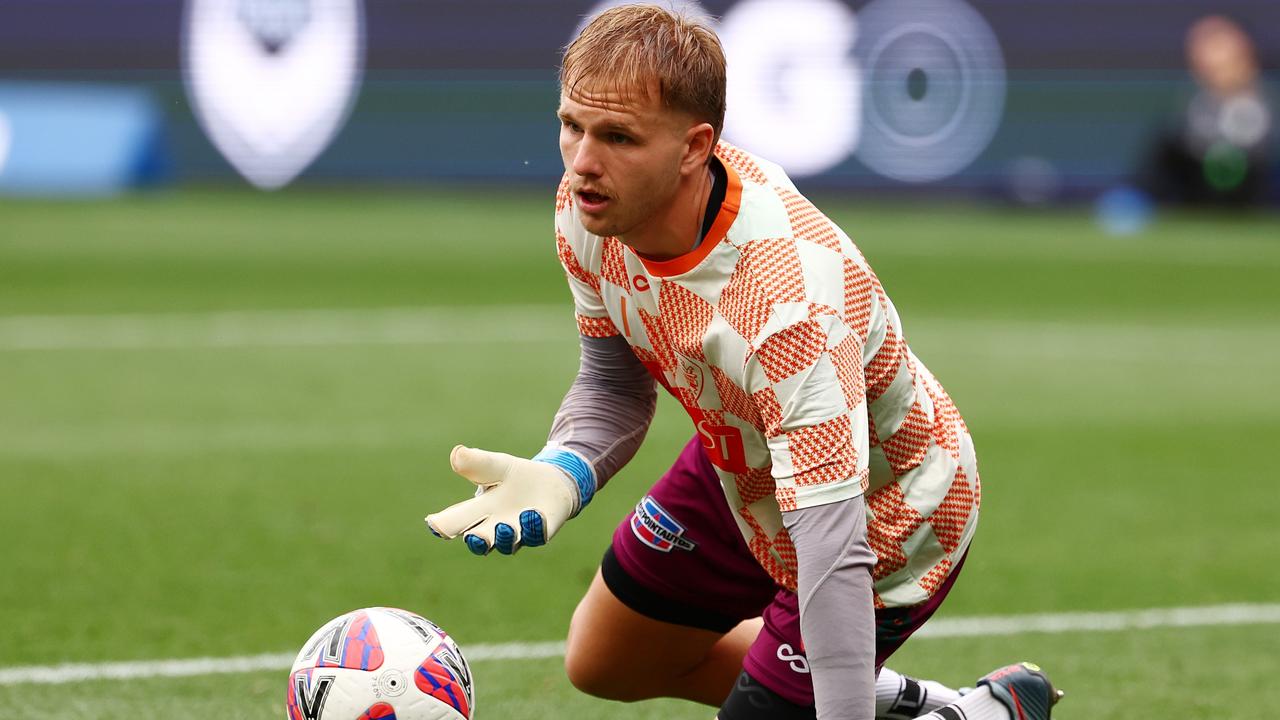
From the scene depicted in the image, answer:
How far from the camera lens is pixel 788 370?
3.44m

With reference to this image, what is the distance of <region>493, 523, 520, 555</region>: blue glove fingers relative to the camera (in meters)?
3.74

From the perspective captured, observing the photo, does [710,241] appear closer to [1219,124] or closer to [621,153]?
[621,153]

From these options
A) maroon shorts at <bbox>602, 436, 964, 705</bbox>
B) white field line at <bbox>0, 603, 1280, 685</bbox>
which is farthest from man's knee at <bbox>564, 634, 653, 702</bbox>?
white field line at <bbox>0, 603, 1280, 685</bbox>

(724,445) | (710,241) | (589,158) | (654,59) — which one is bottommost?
(724,445)

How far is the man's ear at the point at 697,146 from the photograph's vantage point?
352 cm

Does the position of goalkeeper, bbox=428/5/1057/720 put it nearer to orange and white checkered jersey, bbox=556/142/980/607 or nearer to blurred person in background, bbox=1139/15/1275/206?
orange and white checkered jersey, bbox=556/142/980/607

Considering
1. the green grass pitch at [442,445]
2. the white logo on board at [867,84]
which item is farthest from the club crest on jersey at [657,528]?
the white logo on board at [867,84]

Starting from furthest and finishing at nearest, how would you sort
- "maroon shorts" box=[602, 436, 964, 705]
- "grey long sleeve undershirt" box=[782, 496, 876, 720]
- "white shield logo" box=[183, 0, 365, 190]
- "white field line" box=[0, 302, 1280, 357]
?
"white shield logo" box=[183, 0, 365, 190]
"white field line" box=[0, 302, 1280, 357]
"maroon shorts" box=[602, 436, 964, 705]
"grey long sleeve undershirt" box=[782, 496, 876, 720]

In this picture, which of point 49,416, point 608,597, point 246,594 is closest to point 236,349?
point 49,416

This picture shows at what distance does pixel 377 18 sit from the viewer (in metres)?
21.4

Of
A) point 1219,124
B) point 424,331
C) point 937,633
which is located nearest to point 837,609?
point 937,633

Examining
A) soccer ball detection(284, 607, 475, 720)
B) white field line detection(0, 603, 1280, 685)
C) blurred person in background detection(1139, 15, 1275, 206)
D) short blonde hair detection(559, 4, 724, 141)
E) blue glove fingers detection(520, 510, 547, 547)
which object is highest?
short blonde hair detection(559, 4, 724, 141)

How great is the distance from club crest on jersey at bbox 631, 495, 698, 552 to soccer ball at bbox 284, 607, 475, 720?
0.59 m

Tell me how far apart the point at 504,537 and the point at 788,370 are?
730 mm
